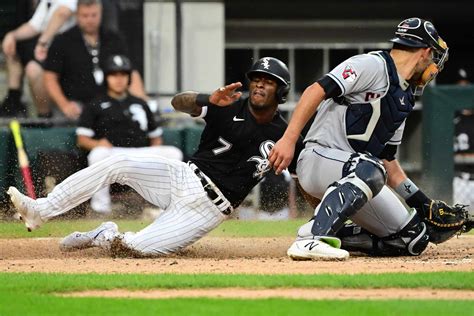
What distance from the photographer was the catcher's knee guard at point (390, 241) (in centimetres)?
788

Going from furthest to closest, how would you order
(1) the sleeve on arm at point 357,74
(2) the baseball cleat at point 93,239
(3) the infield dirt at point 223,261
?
(2) the baseball cleat at point 93,239 → (1) the sleeve on arm at point 357,74 → (3) the infield dirt at point 223,261

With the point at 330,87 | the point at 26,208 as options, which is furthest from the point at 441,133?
the point at 26,208

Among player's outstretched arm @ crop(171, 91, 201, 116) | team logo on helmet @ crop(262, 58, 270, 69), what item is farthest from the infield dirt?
team logo on helmet @ crop(262, 58, 270, 69)

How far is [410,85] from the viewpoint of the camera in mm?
7586

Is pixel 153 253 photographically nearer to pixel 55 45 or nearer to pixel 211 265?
pixel 211 265

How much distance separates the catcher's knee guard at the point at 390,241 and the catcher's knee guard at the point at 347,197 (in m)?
0.76

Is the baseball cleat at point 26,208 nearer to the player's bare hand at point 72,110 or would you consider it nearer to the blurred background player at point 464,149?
the player's bare hand at point 72,110

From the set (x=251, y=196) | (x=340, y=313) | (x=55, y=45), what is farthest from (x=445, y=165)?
(x=340, y=313)

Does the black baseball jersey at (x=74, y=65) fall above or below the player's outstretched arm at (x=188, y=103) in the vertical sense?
below

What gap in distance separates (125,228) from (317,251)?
383 centimetres

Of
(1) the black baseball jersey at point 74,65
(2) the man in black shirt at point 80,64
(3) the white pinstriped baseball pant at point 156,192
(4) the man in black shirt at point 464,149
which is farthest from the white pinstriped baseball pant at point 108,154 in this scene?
(3) the white pinstriped baseball pant at point 156,192

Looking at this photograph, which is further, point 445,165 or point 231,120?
point 445,165

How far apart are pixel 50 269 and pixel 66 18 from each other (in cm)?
767

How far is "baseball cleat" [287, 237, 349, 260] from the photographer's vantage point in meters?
7.10
